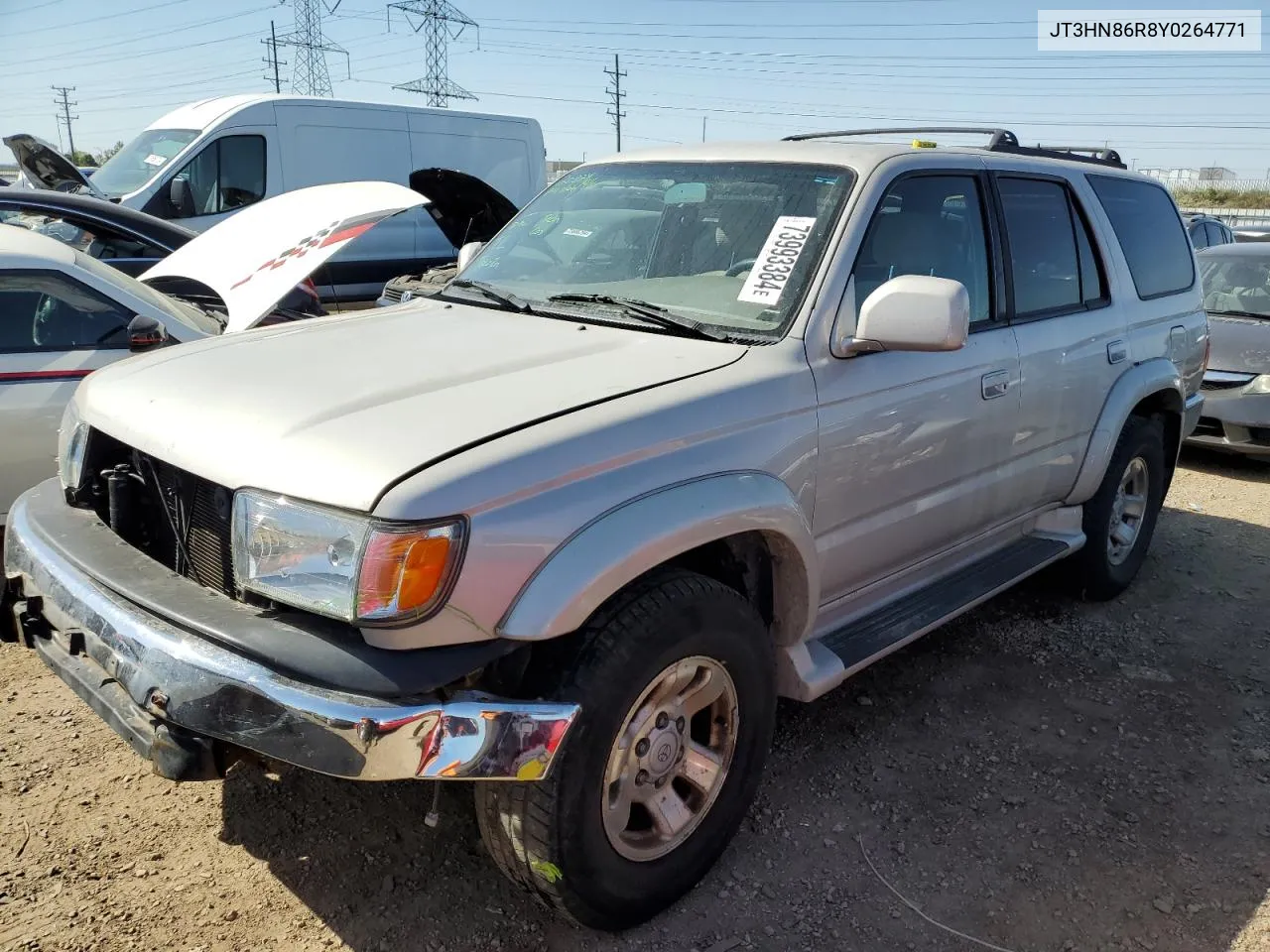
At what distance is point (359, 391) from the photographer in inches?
98.0

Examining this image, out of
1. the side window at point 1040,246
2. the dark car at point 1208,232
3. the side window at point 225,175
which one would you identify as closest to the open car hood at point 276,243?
the side window at point 1040,246

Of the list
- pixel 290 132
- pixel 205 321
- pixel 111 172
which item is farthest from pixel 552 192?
pixel 111 172

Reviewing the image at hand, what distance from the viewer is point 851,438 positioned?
2.93 meters

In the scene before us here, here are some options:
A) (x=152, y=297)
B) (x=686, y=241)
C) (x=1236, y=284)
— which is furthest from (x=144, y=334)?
(x=1236, y=284)

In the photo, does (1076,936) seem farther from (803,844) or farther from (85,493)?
(85,493)

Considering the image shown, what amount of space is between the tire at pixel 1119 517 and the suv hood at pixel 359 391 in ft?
8.15

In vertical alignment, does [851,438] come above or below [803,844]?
above

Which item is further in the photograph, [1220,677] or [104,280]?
[104,280]

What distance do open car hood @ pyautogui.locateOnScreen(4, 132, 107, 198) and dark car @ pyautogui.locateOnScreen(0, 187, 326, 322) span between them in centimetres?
332

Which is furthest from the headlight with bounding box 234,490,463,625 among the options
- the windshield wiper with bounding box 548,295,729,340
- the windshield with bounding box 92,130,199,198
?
the windshield with bounding box 92,130,199,198

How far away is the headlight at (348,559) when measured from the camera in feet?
6.68

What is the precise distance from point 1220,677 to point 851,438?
230 cm

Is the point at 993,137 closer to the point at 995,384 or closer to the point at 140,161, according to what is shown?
the point at 995,384

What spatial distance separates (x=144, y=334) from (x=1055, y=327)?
3762mm
